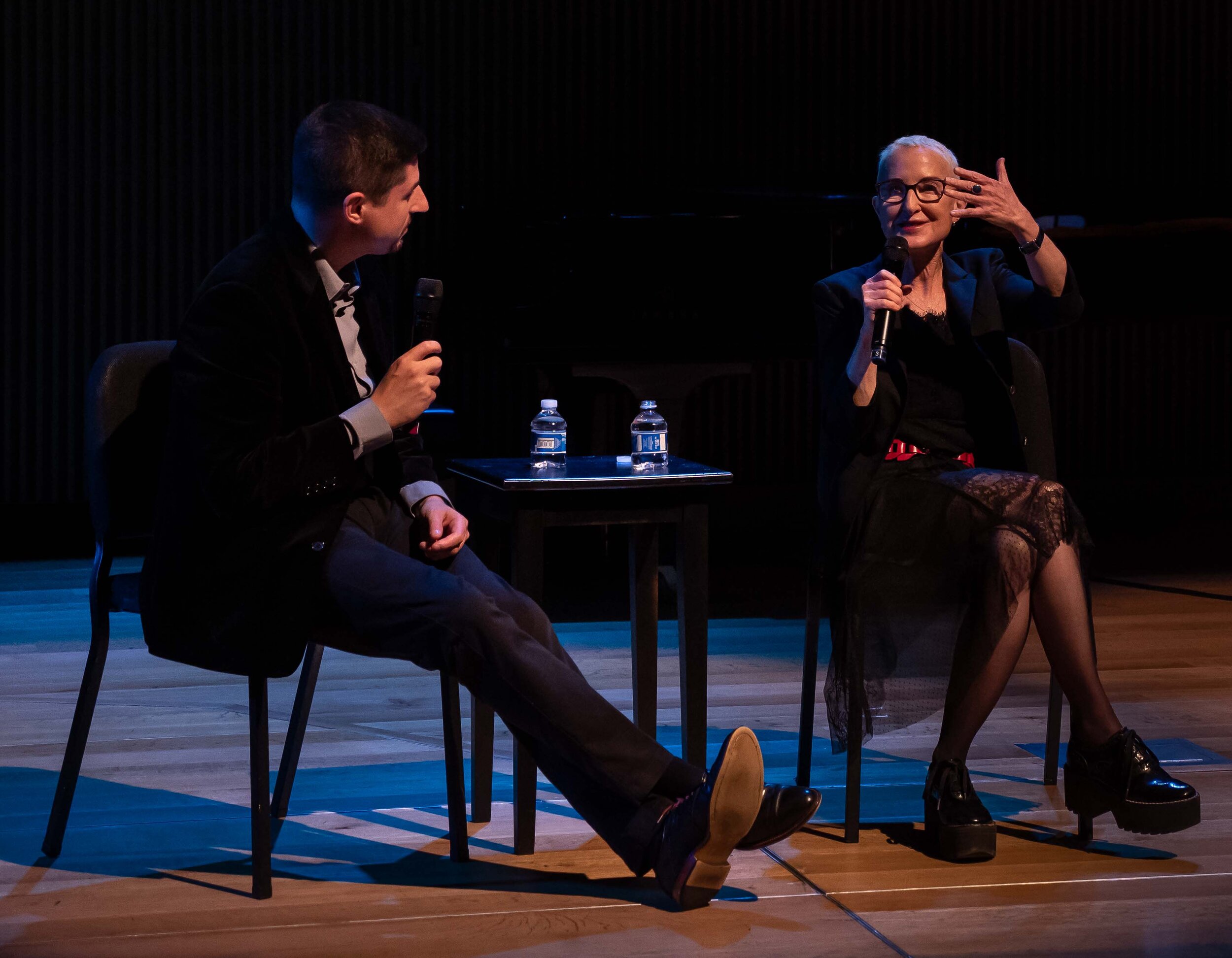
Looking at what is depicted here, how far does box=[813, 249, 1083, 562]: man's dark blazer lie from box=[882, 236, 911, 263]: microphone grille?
56 millimetres

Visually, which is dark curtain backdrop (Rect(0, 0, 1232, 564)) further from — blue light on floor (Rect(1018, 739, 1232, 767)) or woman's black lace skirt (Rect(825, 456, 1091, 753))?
woman's black lace skirt (Rect(825, 456, 1091, 753))

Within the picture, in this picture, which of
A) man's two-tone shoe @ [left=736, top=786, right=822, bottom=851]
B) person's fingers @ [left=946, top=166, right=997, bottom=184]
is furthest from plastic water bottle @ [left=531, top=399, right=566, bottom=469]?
person's fingers @ [left=946, top=166, right=997, bottom=184]

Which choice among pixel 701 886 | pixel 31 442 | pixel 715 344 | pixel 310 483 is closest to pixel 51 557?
pixel 31 442

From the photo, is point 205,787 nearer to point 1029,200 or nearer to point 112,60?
point 1029,200

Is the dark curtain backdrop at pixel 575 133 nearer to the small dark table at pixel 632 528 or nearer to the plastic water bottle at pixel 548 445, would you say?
the plastic water bottle at pixel 548 445

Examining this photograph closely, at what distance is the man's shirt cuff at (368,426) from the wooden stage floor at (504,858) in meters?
0.63

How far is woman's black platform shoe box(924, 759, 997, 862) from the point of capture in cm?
215

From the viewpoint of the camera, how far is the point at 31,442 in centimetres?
574

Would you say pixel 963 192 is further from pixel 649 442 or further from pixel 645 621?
pixel 645 621

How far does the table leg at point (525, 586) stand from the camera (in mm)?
2188

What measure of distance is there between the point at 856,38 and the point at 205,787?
4.89 meters

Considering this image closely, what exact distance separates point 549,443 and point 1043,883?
102cm

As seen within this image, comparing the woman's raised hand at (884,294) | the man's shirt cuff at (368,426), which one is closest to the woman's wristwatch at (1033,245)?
the woman's raised hand at (884,294)

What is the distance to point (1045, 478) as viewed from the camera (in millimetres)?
2412
